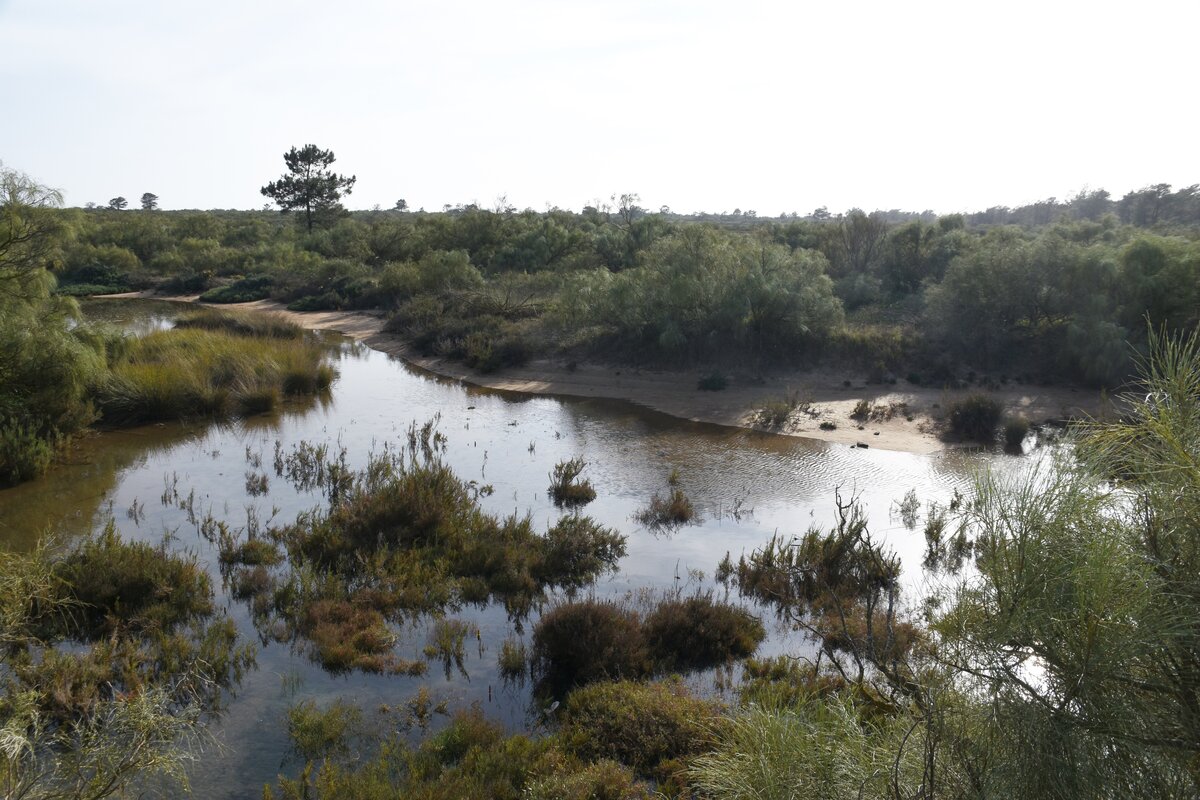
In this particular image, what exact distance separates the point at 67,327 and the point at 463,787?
1265 centimetres

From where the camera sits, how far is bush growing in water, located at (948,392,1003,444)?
17.1m

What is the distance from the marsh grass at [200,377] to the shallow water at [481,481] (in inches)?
24.7

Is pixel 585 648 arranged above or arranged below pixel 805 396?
below

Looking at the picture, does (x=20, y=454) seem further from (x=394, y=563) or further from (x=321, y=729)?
(x=321, y=729)

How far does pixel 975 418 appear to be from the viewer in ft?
56.9

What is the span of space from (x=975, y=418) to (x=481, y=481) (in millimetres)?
10914

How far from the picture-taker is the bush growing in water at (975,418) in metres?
17.1

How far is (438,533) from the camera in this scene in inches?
416

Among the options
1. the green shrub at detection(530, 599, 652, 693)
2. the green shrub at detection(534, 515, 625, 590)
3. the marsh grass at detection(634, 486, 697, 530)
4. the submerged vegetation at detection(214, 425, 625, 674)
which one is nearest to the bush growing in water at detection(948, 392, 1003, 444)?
the marsh grass at detection(634, 486, 697, 530)

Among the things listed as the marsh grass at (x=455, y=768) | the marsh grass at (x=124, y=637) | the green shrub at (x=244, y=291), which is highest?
the green shrub at (x=244, y=291)

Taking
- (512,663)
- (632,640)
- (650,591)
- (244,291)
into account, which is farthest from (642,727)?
(244,291)

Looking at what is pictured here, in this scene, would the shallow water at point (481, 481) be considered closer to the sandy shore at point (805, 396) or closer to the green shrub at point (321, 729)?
the green shrub at point (321, 729)

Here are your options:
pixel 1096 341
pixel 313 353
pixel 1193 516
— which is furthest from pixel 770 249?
pixel 1193 516

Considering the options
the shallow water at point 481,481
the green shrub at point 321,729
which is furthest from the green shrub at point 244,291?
the green shrub at point 321,729
